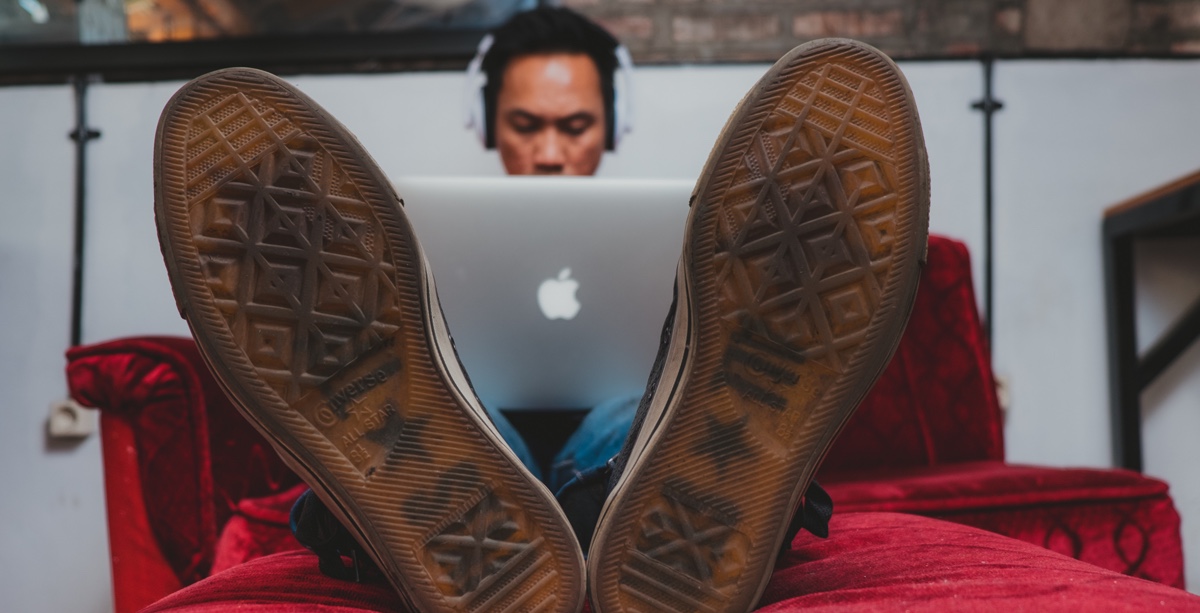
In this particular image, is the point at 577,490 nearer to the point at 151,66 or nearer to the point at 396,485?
the point at 396,485

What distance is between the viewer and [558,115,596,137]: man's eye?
129 centimetres

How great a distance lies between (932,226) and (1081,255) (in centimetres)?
31

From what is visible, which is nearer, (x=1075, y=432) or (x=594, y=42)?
(x=594, y=42)

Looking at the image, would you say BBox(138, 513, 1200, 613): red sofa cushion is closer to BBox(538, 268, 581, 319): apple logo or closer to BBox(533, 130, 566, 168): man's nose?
BBox(538, 268, 581, 319): apple logo

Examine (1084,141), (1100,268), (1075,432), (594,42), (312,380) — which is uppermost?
(594,42)

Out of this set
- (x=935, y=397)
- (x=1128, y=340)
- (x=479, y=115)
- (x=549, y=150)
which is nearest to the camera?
(x=935, y=397)

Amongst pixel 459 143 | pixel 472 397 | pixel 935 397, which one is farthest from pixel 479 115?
pixel 472 397

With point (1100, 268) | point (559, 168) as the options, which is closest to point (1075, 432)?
point (1100, 268)

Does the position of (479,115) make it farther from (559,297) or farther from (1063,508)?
(1063,508)

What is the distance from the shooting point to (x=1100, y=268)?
1672 millimetres

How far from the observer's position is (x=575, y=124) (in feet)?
4.23

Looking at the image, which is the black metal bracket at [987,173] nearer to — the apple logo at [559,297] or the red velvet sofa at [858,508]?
the red velvet sofa at [858,508]

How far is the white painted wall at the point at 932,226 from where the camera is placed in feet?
5.38

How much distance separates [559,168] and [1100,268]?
113 cm
